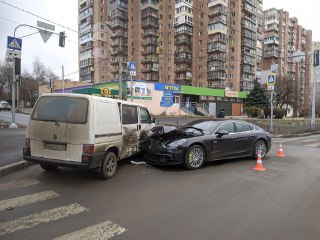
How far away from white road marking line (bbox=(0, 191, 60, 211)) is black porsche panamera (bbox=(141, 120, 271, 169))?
9.60 ft

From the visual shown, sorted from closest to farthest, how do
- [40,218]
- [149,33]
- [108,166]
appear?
[40,218]
[108,166]
[149,33]

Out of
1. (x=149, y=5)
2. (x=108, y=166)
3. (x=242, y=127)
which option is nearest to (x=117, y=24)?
(x=149, y=5)

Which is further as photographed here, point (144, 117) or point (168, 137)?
point (144, 117)

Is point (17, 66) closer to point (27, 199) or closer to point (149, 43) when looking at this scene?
point (27, 199)

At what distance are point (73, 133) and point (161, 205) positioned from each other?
231 centimetres

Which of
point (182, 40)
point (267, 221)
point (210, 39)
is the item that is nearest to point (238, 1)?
point (210, 39)

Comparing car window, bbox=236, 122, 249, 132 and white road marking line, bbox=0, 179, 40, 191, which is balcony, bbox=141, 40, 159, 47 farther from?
white road marking line, bbox=0, 179, 40, 191

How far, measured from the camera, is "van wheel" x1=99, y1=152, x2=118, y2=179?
5.78 metres

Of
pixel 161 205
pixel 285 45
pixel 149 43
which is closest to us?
pixel 161 205

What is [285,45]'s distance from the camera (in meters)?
90.4

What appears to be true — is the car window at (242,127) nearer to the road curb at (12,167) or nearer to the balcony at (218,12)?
the road curb at (12,167)

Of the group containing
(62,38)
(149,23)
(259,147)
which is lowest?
(259,147)

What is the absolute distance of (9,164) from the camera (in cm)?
661

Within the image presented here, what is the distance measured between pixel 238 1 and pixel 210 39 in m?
11.4
